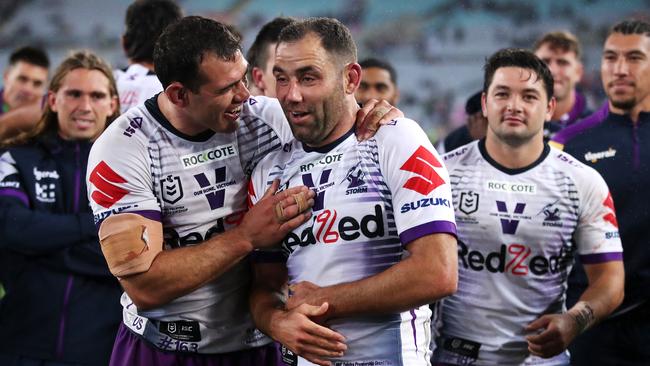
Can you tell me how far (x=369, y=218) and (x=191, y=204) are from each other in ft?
2.50

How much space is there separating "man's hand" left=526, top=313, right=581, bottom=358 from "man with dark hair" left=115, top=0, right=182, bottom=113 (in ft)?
8.75

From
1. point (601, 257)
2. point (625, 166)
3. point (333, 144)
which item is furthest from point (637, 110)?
point (333, 144)

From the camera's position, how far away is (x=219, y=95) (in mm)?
3293

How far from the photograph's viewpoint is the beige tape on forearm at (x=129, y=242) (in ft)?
10.3

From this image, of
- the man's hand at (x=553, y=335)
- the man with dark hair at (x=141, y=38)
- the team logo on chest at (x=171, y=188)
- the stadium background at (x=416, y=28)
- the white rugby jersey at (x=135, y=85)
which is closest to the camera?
the team logo on chest at (x=171, y=188)

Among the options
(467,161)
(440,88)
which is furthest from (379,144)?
(440,88)

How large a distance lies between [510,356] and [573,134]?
1774 mm

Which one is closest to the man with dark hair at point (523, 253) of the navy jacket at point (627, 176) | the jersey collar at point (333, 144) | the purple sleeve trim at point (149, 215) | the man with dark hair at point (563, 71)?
the navy jacket at point (627, 176)

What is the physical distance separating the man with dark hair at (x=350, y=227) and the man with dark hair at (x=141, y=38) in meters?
2.13

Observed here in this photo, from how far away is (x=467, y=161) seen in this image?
4320mm

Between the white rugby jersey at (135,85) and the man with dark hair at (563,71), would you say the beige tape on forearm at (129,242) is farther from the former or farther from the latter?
the man with dark hair at (563,71)

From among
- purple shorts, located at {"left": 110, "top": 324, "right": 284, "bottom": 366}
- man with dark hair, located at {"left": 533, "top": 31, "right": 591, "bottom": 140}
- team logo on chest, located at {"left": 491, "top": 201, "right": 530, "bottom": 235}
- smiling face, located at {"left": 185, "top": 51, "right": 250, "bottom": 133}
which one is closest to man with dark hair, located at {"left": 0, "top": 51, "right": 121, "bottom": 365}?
purple shorts, located at {"left": 110, "top": 324, "right": 284, "bottom": 366}

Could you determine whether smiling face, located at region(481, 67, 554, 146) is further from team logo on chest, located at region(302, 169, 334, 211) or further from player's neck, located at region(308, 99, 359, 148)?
team logo on chest, located at region(302, 169, 334, 211)

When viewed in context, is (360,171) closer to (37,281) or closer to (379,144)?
(379,144)
